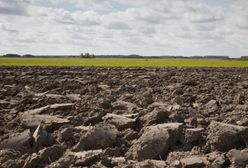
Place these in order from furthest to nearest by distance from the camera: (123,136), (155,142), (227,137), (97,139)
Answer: (123,136) → (97,139) → (155,142) → (227,137)

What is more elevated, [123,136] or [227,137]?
[227,137]

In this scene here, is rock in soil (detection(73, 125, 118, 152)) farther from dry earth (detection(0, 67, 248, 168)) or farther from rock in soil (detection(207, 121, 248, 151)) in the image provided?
rock in soil (detection(207, 121, 248, 151))

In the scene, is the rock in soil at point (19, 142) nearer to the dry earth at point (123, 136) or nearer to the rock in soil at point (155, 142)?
the dry earth at point (123, 136)

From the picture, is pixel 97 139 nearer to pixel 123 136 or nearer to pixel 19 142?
pixel 123 136

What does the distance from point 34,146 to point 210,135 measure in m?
3.51

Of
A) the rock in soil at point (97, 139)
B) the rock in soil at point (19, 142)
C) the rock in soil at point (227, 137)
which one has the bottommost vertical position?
the rock in soil at point (19, 142)

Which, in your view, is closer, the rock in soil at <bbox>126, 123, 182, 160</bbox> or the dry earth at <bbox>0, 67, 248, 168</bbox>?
the dry earth at <bbox>0, 67, 248, 168</bbox>

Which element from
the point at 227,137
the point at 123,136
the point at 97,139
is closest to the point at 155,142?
the point at 123,136

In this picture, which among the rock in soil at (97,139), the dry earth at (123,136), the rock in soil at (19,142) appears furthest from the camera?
the rock in soil at (19,142)

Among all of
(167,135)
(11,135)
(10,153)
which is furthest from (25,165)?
(167,135)

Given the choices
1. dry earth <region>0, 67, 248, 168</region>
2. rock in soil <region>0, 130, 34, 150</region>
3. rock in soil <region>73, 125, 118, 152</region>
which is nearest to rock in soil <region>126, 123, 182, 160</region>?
dry earth <region>0, 67, 248, 168</region>

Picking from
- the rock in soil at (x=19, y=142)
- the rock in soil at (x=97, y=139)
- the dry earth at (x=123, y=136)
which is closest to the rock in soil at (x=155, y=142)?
the dry earth at (x=123, y=136)

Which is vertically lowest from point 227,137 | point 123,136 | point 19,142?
point 19,142

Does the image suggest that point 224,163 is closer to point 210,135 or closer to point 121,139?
point 210,135
